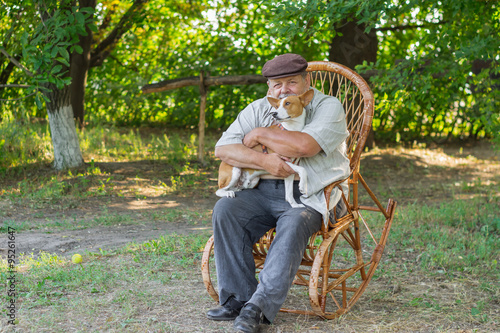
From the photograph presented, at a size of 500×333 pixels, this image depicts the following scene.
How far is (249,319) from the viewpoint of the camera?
2.59 metres

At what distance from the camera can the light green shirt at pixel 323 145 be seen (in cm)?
292

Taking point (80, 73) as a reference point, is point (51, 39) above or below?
above

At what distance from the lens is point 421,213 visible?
5.34 m

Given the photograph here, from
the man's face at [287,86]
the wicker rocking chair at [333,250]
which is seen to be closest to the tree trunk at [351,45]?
the wicker rocking chair at [333,250]

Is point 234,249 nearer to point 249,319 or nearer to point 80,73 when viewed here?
point 249,319

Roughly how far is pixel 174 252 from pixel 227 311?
1415 mm

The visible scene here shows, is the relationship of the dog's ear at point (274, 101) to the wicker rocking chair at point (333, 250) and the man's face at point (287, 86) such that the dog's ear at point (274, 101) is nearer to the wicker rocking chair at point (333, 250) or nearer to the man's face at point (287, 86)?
the man's face at point (287, 86)

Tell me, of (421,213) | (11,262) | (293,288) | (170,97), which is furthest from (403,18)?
(11,262)

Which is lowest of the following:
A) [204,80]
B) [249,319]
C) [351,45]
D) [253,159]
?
[249,319]

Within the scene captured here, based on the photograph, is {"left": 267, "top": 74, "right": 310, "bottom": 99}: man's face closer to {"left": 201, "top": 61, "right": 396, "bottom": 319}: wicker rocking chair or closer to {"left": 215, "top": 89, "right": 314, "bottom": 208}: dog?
{"left": 215, "top": 89, "right": 314, "bottom": 208}: dog

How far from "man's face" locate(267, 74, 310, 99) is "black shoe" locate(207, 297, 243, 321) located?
4.06ft

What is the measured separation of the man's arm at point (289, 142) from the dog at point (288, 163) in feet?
0.21

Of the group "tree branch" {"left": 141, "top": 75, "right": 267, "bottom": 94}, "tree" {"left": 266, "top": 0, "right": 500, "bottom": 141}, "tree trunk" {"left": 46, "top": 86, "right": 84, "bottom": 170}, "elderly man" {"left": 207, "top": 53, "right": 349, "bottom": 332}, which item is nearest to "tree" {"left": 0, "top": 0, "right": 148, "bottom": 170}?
"tree trunk" {"left": 46, "top": 86, "right": 84, "bottom": 170}

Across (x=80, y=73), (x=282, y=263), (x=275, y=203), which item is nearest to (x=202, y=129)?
(x=80, y=73)
